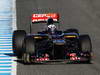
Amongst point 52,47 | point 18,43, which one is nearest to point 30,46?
point 52,47

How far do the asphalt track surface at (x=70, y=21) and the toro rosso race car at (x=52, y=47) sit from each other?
0.32 metres

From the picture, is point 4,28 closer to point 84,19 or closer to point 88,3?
point 84,19

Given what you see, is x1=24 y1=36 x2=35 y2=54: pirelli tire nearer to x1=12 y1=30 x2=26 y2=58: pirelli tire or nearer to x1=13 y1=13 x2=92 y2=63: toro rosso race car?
x1=13 y1=13 x2=92 y2=63: toro rosso race car

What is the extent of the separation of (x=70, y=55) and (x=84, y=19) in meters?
9.45

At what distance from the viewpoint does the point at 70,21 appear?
21891 millimetres

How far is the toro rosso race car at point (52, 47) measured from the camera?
42.0 ft

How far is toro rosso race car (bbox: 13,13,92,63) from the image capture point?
12.8m

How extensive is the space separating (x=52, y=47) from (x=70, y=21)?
8981mm

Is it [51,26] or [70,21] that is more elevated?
[70,21]

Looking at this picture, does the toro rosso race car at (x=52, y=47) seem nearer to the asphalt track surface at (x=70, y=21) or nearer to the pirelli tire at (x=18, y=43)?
the pirelli tire at (x=18, y=43)

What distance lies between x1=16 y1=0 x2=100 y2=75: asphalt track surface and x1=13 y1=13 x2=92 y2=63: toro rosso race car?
1.04 feet

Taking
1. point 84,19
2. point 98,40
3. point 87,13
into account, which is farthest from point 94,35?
point 87,13

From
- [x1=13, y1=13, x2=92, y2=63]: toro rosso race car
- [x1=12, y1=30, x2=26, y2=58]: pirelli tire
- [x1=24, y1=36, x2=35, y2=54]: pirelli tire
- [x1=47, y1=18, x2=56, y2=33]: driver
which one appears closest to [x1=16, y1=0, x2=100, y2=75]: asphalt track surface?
[x1=13, y1=13, x2=92, y2=63]: toro rosso race car

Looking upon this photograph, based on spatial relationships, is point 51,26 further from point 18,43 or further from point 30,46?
point 30,46
